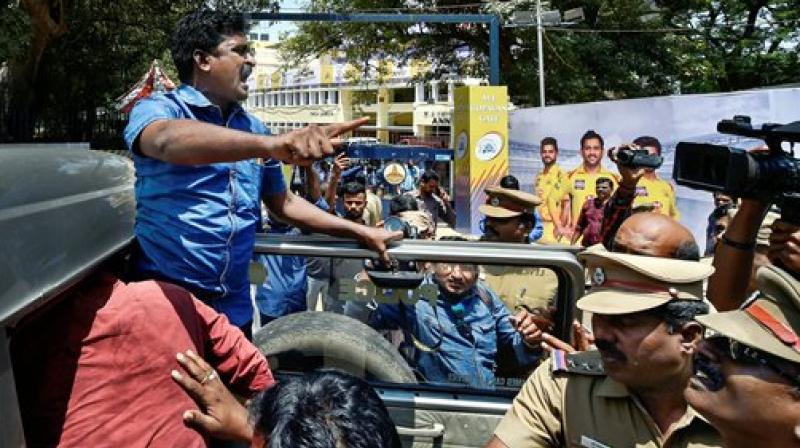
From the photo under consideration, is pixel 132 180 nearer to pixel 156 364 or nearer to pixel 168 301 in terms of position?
pixel 168 301

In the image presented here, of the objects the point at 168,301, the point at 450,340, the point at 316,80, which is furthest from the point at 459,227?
the point at 316,80

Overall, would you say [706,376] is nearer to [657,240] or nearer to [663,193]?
[657,240]

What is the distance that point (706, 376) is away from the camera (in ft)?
5.24

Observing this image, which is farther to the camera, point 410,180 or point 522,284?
point 410,180

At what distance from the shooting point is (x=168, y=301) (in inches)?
75.9

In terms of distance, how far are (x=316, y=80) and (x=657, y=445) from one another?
61.6 metres

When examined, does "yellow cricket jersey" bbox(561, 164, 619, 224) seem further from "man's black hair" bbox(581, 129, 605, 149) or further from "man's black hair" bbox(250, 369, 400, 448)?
"man's black hair" bbox(250, 369, 400, 448)

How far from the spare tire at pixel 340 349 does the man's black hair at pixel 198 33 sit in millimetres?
885

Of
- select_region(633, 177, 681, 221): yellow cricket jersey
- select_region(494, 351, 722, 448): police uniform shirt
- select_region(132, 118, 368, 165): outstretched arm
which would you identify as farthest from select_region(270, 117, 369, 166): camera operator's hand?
select_region(633, 177, 681, 221): yellow cricket jersey

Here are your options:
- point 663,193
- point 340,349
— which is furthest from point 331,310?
point 663,193

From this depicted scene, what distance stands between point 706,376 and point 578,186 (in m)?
9.09

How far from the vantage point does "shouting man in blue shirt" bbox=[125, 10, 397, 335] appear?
6.58 feet

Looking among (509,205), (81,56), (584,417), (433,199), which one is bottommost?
(433,199)

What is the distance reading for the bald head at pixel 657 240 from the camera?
209 centimetres
